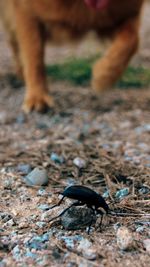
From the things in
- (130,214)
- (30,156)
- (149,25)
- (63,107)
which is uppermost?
(130,214)

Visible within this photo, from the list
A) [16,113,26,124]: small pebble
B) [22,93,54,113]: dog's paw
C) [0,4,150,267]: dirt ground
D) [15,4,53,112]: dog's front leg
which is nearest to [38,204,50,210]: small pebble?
Answer: [0,4,150,267]: dirt ground

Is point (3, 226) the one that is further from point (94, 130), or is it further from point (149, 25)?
point (149, 25)

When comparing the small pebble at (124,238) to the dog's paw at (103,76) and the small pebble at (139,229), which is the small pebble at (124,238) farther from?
the dog's paw at (103,76)

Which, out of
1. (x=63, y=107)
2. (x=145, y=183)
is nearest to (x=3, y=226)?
(x=145, y=183)

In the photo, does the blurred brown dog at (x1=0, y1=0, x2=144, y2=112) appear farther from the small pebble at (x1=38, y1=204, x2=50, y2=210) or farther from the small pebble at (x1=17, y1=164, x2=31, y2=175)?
the small pebble at (x1=38, y1=204, x2=50, y2=210)

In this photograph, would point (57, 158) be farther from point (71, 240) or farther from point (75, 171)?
point (71, 240)

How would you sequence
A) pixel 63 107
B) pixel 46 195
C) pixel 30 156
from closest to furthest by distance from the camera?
1. pixel 46 195
2. pixel 30 156
3. pixel 63 107
